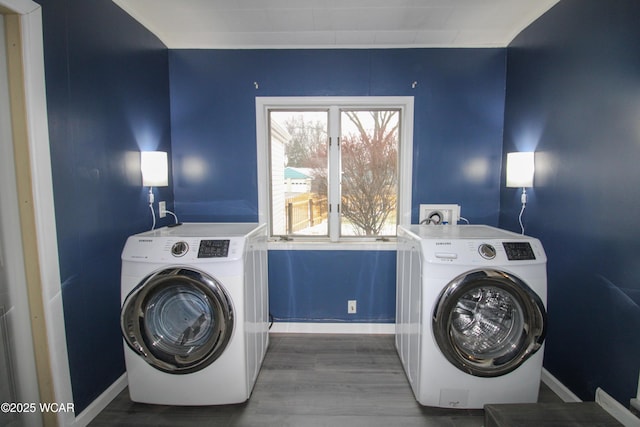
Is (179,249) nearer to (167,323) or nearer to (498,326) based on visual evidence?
(167,323)

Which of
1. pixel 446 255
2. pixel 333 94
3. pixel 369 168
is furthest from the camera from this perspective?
pixel 369 168

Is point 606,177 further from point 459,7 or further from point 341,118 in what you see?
point 341,118

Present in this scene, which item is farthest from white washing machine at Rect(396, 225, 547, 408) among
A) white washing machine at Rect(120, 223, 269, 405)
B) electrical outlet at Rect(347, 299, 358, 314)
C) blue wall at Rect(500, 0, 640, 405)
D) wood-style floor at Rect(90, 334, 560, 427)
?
white washing machine at Rect(120, 223, 269, 405)

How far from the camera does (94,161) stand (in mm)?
1644

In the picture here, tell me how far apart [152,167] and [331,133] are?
4.64 ft

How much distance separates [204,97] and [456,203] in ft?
7.66

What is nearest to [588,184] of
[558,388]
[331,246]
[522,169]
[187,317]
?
[522,169]

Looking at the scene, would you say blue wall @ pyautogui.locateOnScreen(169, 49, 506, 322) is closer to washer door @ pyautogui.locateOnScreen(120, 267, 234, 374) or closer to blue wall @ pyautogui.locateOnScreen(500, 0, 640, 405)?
blue wall @ pyautogui.locateOnScreen(500, 0, 640, 405)

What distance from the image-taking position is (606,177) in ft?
4.91

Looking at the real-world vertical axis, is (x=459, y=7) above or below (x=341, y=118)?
above

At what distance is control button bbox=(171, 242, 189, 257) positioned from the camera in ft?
5.19

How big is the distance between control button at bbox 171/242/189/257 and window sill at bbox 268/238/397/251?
965 millimetres

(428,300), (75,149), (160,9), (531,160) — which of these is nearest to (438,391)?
(428,300)

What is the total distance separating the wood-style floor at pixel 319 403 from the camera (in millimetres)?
1620
